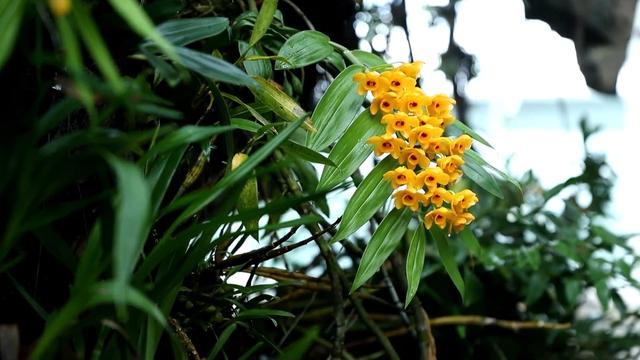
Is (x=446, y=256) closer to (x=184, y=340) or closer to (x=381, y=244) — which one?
(x=381, y=244)

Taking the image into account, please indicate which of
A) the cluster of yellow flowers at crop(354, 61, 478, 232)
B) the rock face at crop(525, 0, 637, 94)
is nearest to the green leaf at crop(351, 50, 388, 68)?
the cluster of yellow flowers at crop(354, 61, 478, 232)

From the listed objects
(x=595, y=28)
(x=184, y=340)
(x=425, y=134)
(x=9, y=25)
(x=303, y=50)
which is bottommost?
(x=595, y=28)

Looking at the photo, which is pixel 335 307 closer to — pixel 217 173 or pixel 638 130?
pixel 217 173

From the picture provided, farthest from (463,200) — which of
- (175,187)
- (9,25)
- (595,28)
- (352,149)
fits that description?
(595,28)

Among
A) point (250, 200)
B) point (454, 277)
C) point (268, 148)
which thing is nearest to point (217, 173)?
point (250, 200)

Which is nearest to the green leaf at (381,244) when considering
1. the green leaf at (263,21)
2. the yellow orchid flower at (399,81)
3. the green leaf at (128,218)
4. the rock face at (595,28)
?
the yellow orchid flower at (399,81)

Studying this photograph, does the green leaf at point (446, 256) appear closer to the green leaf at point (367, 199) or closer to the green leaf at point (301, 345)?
the green leaf at point (367, 199)

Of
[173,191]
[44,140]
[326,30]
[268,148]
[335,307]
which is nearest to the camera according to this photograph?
[268,148]
